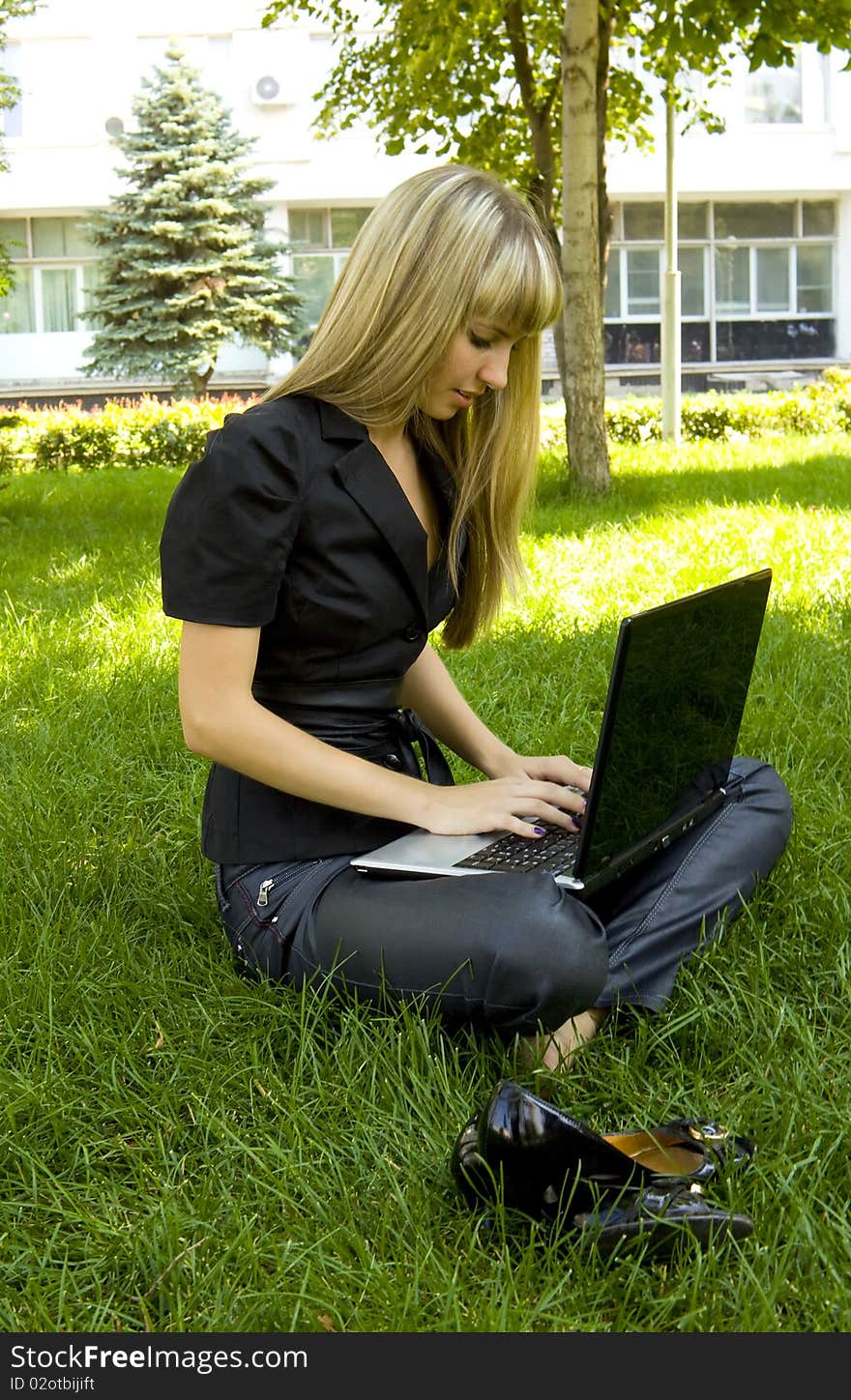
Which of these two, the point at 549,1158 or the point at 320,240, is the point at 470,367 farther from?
the point at 320,240

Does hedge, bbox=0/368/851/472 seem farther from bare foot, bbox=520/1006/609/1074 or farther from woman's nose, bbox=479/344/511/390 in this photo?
bare foot, bbox=520/1006/609/1074

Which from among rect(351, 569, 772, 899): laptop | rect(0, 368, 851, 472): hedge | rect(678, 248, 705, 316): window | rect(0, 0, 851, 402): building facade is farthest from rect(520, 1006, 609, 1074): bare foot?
rect(678, 248, 705, 316): window

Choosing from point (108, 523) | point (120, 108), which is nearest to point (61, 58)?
point (120, 108)

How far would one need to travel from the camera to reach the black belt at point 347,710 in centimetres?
281

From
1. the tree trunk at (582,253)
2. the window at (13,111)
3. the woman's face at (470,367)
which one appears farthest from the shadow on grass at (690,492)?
the window at (13,111)

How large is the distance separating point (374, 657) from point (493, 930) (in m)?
0.64

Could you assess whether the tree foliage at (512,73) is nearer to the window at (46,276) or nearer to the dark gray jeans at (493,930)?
the dark gray jeans at (493,930)

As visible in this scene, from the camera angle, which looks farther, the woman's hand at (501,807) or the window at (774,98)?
the window at (774,98)

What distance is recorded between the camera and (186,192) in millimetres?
24109

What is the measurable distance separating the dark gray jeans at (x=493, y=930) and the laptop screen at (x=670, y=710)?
124 millimetres

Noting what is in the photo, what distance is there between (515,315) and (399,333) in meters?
0.21

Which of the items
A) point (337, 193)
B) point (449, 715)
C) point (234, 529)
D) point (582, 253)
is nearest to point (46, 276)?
point (337, 193)

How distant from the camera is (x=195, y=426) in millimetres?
16812
